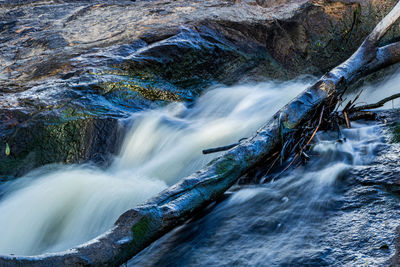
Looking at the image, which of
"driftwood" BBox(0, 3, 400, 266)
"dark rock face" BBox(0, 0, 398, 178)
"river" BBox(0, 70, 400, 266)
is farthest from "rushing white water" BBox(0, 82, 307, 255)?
"driftwood" BBox(0, 3, 400, 266)

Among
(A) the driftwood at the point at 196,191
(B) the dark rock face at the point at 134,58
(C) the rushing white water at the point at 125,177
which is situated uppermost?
(B) the dark rock face at the point at 134,58

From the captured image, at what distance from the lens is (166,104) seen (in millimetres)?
6051

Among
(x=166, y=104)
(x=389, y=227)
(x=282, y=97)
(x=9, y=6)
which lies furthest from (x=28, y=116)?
(x=9, y=6)

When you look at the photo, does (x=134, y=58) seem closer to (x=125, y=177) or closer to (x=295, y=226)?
Result: (x=125, y=177)

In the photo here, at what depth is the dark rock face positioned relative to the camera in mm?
4926

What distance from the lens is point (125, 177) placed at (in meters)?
4.69

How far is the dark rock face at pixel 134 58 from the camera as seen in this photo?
4.93 metres

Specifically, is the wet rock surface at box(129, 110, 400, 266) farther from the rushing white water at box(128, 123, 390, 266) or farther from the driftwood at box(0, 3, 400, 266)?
the driftwood at box(0, 3, 400, 266)

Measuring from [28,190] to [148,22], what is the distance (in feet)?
15.9

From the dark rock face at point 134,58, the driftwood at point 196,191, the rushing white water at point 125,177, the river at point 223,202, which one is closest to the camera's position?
the driftwood at point 196,191

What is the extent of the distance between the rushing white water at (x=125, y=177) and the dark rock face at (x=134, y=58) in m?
0.26

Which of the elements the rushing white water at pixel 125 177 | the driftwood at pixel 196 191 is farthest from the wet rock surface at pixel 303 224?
the rushing white water at pixel 125 177

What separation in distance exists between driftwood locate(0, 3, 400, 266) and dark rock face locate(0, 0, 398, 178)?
2.30 metres

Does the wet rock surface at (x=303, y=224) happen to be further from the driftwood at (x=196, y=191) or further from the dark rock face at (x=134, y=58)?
the dark rock face at (x=134, y=58)
